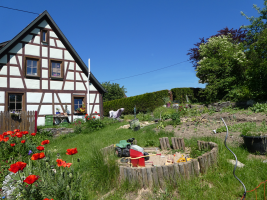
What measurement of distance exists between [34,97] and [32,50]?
3.00m

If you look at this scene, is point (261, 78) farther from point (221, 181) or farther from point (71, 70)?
point (71, 70)

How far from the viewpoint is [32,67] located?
1054 cm

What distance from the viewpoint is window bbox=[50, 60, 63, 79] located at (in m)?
11.2

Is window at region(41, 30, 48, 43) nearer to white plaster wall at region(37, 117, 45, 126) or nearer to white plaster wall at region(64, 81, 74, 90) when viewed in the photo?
white plaster wall at region(64, 81, 74, 90)

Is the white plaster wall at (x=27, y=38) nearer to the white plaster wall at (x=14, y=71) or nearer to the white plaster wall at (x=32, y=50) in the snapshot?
the white plaster wall at (x=32, y=50)

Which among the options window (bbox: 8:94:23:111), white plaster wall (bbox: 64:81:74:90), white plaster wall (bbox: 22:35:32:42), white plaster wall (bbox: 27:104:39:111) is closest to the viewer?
window (bbox: 8:94:23:111)

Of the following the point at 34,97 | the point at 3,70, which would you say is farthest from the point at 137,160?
the point at 3,70

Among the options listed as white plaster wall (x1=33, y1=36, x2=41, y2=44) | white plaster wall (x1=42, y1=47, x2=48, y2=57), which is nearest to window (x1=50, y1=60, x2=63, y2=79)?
white plaster wall (x1=42, y1=47, x2=48, y2=57)

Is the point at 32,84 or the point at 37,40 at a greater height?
the point at 37,40

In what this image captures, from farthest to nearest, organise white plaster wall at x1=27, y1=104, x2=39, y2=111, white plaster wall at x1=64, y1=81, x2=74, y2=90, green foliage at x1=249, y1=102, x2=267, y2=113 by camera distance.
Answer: white plaster wall at x1=64, y1=81, x2=74, y2=90 < white plaster wall at x1=27, y1=104, x2=39, y2=111 < green foliage at x1=249, y1=102, x2=267, y2=113

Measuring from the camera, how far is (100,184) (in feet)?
9.31

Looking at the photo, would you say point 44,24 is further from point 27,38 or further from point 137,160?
point 137,160

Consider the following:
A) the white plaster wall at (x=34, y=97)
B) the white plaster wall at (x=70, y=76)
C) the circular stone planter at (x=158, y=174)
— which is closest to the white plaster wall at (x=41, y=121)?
the white plaster wall at (x=34, y=97)

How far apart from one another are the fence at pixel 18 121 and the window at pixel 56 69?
366 centimetres
